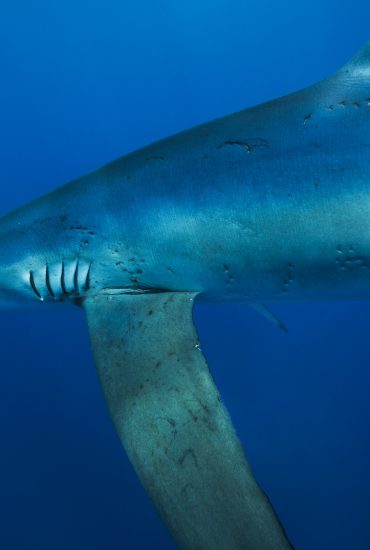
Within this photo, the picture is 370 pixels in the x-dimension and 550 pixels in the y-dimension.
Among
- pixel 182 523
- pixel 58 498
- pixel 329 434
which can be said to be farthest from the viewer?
pixel 329 434

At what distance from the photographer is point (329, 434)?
592 cm

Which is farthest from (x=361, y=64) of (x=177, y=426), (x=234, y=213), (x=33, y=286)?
(x=33, y=286)

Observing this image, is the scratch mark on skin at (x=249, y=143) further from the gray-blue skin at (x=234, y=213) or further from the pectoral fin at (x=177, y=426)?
the pectoral fin at (x=177, y=426)

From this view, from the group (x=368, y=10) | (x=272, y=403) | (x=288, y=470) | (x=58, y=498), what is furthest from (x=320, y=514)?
(x=368, y=10)

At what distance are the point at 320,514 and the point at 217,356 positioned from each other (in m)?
2.07

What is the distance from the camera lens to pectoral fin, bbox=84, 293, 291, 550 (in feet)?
4.89

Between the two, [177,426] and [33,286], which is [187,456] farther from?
[33,286]

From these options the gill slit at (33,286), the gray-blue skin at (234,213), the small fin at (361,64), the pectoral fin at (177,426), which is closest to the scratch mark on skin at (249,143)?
the gray-blue skin at (234,213)

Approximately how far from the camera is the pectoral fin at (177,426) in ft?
4.89

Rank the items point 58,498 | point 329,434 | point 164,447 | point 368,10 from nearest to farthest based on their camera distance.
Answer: point 164,447, point 58,498, point 329,434, point 368,10

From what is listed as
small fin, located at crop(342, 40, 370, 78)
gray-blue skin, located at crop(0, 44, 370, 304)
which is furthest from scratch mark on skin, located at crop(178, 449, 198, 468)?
small fin, located at crop(342, 40, 370, 78)

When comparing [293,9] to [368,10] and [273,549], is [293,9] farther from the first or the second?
[273,549]

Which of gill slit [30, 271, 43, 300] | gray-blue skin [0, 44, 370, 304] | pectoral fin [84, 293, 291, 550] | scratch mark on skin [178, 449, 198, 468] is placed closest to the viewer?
pectoral fin [84, 293, 291, 550]

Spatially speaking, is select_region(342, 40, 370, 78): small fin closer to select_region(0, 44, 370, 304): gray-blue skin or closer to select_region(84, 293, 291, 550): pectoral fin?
select_region(0, 44, 370, 304): gray-blue skin
